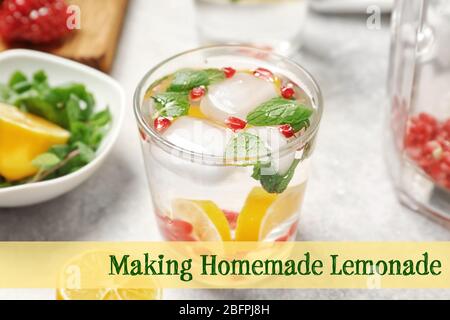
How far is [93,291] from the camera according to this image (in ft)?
2.75

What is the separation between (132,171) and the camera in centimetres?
100

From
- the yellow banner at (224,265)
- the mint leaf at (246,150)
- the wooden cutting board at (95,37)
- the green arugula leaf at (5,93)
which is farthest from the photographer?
the wooden cutting board at (95,37)

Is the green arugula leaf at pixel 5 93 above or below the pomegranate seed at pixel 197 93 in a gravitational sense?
below

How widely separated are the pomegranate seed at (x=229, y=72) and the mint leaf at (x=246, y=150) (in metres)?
0.11

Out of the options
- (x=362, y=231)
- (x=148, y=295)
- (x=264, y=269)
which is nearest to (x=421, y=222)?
(x=362, y=231)

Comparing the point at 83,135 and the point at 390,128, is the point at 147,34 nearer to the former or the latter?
the point at 83,135

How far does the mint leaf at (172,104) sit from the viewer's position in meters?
0.79

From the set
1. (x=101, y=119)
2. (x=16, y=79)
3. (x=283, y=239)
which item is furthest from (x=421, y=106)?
(x=16, y=79)

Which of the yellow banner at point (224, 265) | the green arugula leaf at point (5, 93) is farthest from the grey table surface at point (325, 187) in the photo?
the green arugula leaf at point (5, 93)

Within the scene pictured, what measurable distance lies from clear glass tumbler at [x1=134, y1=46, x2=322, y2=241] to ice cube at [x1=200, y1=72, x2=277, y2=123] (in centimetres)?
3

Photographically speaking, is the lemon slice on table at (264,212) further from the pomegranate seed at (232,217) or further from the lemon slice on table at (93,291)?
the lemon slice on table at (93,291)

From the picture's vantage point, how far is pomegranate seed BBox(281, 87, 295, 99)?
82cm

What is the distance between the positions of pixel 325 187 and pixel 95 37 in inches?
16.7

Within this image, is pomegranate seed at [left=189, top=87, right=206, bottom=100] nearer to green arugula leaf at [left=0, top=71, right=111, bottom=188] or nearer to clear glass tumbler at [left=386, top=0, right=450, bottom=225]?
green arugula leaf at [left=0, top=71, right=111, bottom=188]
